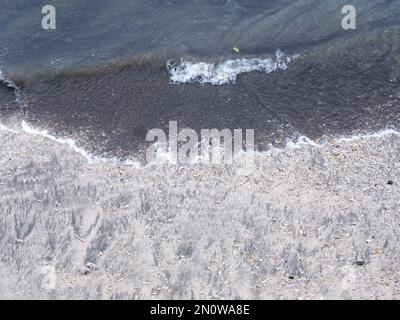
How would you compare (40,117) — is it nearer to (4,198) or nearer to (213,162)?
(4,198)

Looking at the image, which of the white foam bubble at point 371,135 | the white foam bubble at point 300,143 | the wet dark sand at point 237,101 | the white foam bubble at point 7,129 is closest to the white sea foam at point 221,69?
the wet dark sand at point 237,101

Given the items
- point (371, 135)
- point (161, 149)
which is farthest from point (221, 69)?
point (371, 135)

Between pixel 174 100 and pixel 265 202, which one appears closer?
pixel 265 202

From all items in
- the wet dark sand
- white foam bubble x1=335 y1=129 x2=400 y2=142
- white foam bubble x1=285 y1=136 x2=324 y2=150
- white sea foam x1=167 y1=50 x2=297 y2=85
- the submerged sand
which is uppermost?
white sea foam x1=167 y1=50 x2=297 y2=85

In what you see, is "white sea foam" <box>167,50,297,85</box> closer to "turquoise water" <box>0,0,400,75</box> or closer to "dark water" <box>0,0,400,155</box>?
"dark water" <box>0,0,400,155</box>

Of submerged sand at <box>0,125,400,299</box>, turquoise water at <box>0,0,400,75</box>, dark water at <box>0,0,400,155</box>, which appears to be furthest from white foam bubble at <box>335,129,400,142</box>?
turquoise water at <box>0,0,400,75</box>

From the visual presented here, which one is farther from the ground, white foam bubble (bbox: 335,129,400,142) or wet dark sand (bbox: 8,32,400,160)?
wet dark sand (bbox: 8,32,400,160)

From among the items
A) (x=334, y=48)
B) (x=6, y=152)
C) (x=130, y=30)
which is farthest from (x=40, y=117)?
(x=334, y=48)
